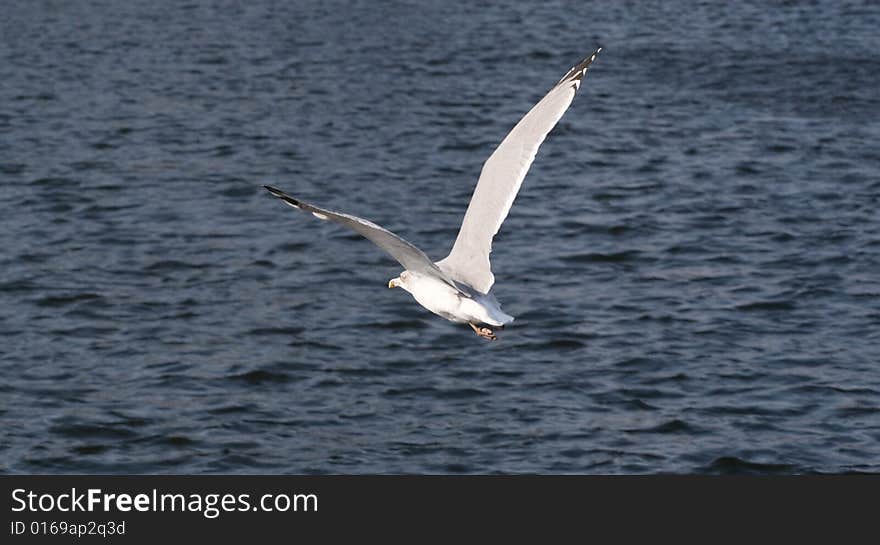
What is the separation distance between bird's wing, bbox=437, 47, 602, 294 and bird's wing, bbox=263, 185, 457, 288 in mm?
876

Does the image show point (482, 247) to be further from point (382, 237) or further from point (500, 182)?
point (382, 237)

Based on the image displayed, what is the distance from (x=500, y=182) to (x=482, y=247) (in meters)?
0.65

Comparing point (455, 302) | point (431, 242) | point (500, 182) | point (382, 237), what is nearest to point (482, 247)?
point (500, 182)

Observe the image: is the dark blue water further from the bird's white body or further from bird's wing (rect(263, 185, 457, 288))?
bird's wing (rect(263, 185, 457, 288))

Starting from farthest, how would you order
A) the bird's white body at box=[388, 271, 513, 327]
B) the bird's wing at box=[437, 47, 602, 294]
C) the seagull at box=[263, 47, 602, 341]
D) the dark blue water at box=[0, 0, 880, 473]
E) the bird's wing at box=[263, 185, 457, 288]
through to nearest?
the dark blue water at box=[0, 0, 880, 473], the bird's wing at box=[437, 47, 602, 294], the seagull at box=[263, 47, 602, 341], the bird's white body at box=[388, 271, 513, 327], the bird's wing at box=[263, 185, 457, 288]

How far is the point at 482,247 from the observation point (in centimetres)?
1406

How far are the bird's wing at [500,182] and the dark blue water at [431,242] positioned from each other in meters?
4.78

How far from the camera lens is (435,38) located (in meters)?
37.6

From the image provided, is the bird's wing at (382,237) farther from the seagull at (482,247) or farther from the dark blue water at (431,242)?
the dark blue water at (431,242)

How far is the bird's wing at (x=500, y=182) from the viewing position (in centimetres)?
1402

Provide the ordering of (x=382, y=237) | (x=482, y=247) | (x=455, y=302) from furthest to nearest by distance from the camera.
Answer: (x=482, y=247)
(x=455, y=302)
(x=382, y=237)

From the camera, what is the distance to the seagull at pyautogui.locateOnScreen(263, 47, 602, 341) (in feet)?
42.5

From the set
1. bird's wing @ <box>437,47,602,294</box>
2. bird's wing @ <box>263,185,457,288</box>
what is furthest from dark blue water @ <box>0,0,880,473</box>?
bird's wing @ <box>263,185,457,288</box>

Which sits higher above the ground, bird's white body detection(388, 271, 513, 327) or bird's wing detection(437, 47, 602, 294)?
bird's wing detection(437, 47, 602, 294)
